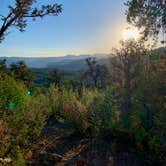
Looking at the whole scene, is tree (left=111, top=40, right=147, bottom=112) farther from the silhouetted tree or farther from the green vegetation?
the silhouetted tree

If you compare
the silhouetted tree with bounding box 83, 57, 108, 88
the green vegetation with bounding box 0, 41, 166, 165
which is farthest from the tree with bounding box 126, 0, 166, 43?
the silhouetted tree with bounding box 83, 57, 108, 88

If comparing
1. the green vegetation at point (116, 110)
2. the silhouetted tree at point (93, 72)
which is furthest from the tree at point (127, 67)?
the silhouetted tree at point (93, 72)

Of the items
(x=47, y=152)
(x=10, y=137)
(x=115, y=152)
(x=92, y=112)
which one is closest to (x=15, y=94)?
(x=10, y=137)

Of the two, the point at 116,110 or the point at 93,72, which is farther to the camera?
the point at 93,72

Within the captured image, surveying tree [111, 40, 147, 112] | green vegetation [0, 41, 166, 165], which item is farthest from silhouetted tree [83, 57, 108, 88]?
tree [111, 40, 147, 112]

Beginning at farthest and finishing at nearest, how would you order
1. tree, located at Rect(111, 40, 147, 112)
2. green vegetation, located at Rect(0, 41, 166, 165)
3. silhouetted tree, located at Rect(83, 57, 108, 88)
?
silhouetted tree, located at Rect(83, 57, 108, 88)
tree, located at Rect(111, 40, 147, 112)
green vegetation, located at Rect(0, 41, 166, 165)

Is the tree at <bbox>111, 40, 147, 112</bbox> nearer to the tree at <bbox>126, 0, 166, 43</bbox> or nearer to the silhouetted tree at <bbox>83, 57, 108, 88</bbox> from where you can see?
the tree at <bbox>126, 0, 166, 43</bbox>

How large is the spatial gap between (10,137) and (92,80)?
43768 mm

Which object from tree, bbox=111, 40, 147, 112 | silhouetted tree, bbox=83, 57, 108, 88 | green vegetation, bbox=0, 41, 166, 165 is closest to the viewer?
A: green vegetation, bbox=0, 41, 166, 165

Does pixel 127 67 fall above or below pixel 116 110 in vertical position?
above

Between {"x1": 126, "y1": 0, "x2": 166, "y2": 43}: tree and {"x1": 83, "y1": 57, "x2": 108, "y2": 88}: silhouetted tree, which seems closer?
{"x1": 126, "y1": 0, "x2": 166, "y2": 43}: tree

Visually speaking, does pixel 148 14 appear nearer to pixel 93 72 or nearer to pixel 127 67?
pixel 127 67

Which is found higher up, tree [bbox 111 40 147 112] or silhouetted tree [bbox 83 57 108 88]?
tree [bbox 111 40 147 112]

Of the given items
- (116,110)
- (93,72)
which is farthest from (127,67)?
(93,72)
